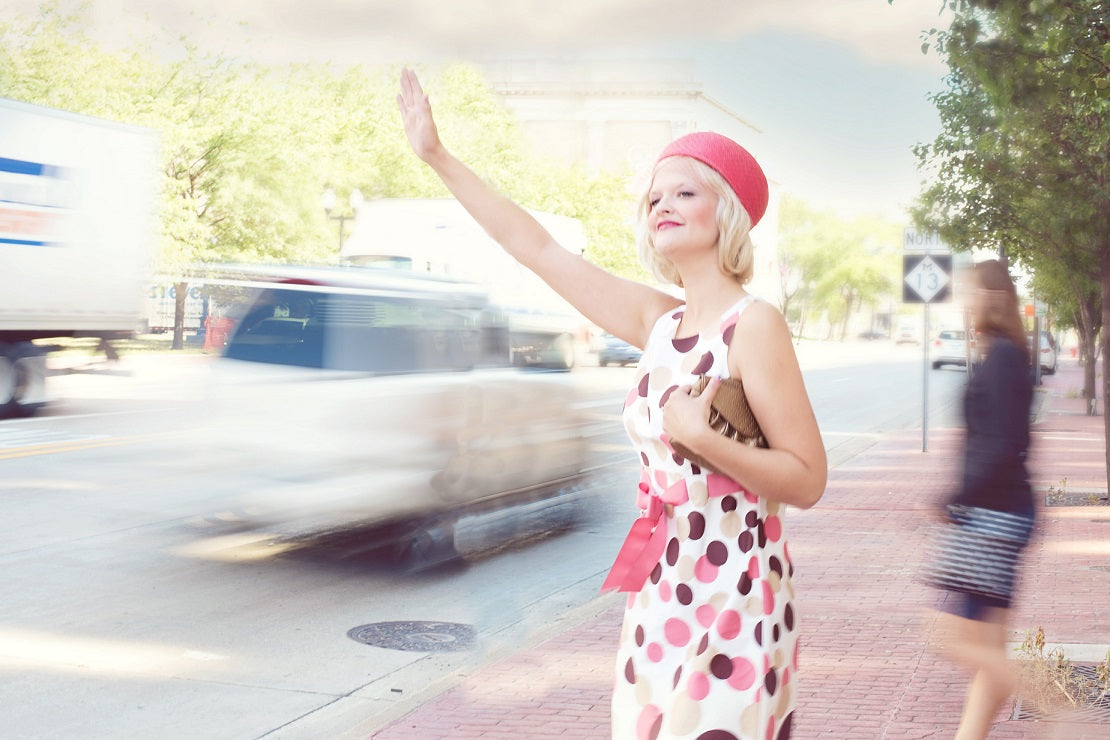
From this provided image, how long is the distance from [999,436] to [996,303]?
1.64ft

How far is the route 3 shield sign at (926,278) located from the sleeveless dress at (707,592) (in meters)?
16.5

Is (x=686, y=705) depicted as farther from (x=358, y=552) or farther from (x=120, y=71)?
(x=120, y=71)

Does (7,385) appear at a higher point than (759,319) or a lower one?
lower

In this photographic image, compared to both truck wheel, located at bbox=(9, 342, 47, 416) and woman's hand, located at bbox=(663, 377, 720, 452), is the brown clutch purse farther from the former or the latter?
truck wheel, located at bbox=(9, 342, 47, 416)

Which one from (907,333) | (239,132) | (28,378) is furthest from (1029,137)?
(907,333)

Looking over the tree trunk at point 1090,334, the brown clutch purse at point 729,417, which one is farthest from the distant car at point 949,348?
the brown clutch purse at point 729,417

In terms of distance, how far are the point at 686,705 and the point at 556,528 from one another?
8.93m

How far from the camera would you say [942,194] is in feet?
62.3

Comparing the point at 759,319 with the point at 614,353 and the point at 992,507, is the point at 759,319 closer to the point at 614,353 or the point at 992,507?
the point at 992,507

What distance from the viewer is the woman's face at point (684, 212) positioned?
2.38 metres

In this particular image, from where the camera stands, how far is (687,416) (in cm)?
217

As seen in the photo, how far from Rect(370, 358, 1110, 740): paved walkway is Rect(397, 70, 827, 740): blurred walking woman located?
252 cm

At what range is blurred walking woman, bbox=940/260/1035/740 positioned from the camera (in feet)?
14.6

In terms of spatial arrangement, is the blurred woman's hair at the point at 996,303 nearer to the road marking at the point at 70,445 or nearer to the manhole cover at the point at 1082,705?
the manhole cover at the point at 1082,705
